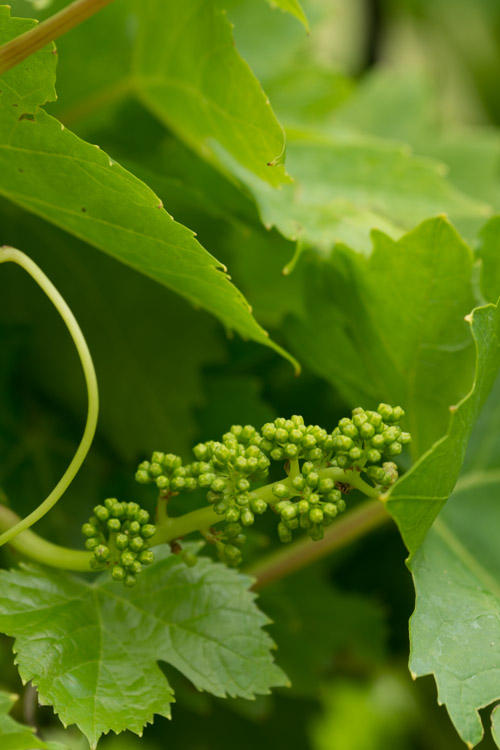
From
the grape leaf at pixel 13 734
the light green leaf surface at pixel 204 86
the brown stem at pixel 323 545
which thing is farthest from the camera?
the brown stem at pixel 323 545

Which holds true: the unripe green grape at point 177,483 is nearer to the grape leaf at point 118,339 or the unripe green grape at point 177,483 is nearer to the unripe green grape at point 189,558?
the unripe green grape at point 189,558

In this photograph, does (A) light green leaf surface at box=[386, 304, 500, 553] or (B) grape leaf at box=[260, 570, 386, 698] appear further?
(B) grape leaf at box=[260, 570, 386, 698]

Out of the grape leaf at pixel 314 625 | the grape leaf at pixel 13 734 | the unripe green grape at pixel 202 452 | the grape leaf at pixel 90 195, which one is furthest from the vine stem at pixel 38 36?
A: the grape leaf at pixel 314 625

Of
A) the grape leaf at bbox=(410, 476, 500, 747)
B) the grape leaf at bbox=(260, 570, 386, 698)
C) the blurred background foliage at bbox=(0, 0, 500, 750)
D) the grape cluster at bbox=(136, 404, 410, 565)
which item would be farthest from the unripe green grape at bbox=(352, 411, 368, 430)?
the grape leaf at bbox=(260, 570, 386, 698)

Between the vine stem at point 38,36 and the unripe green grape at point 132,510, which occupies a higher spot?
the vine stem at point 38,36

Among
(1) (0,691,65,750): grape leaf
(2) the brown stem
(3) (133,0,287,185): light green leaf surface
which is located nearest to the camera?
(1) (0,691,65,750): grape leaf

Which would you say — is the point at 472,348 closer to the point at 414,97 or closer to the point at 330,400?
the point at 330,400

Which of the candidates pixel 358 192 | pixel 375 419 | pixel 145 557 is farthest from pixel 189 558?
pixel 358 192

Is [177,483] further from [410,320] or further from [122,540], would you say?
[410,320]

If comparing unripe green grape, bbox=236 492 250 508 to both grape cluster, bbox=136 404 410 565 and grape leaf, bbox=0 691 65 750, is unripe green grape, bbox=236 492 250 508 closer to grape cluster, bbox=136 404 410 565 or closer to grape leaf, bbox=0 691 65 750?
grape cluster, bbox=136 404 410 565
